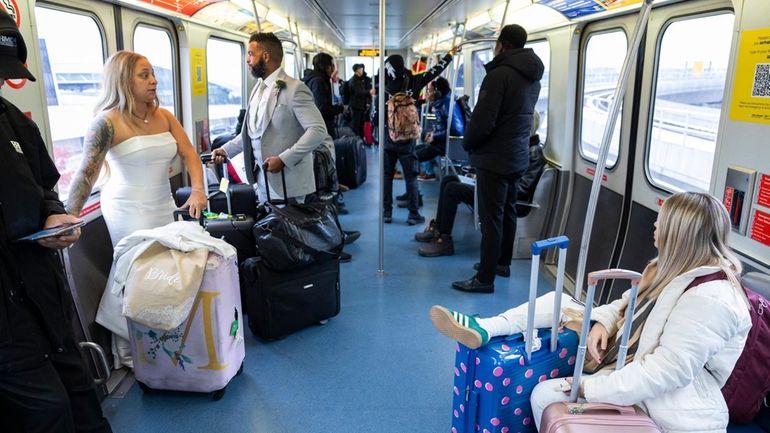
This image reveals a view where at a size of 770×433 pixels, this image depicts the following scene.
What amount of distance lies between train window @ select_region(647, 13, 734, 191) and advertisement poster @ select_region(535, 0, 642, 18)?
0.38 m

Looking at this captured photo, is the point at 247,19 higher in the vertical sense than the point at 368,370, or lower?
higher

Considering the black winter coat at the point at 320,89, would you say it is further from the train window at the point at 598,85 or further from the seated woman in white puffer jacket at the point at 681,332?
the seated woman in white puffer jacket at the point at 681,332

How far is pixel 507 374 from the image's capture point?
2.02 metres

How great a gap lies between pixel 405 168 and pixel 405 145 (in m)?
0.34

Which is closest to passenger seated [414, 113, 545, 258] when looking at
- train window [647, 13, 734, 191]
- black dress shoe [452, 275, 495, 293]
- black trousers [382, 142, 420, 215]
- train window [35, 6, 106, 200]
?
black trousers [382, 142, 420, 215]

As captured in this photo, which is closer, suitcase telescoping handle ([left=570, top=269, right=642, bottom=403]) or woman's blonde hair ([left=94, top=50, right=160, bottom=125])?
suitcase telescoping handle ([left=570, top=269, right=642, bottom=403])

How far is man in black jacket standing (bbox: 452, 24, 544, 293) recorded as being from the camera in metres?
3.89

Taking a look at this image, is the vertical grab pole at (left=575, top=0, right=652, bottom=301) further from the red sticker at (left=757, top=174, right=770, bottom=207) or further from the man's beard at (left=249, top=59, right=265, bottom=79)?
the man's beard at (left=249, top=59, right=265, bottom=79)

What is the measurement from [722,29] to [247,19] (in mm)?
4898

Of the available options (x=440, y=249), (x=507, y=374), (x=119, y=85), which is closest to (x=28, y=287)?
(x=119, y=85)

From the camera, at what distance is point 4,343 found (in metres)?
1.77

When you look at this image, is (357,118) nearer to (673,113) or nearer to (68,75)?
(68,75)

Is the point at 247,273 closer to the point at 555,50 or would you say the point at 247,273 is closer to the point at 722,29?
the point at 722,29

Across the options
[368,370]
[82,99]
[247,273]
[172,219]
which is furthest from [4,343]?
[82,99]
